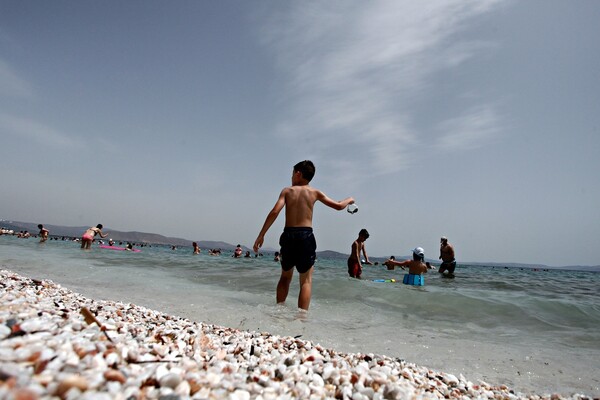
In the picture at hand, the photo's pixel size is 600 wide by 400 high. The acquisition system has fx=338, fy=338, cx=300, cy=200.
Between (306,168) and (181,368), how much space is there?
14.4ft

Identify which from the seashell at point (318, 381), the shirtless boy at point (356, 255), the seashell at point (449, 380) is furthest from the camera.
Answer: the shirtless boy at point (356, 255)

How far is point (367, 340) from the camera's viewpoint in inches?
166

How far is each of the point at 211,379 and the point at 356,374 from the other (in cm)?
101

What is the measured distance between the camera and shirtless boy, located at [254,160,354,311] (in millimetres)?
5527

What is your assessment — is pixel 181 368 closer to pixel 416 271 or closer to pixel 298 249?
pixel 298 249

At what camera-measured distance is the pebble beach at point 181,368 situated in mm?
1388

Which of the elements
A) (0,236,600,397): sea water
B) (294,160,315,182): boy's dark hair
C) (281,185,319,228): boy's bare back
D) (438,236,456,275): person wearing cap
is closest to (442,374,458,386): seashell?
(0,236,600,397): sea water

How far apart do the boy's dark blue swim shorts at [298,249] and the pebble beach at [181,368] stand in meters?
2.41

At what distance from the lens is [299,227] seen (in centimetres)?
565

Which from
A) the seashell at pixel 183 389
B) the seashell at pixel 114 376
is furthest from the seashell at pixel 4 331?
the seashell at pixel 183 389

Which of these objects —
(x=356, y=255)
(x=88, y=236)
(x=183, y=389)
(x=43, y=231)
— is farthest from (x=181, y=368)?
(x=43, y=231)

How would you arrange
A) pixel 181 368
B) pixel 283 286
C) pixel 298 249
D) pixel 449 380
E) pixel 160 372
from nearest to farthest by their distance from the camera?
pixel 160 372 → pixel 181 368 → pixel 449 380 → pixel 298 249 → pixel 283 286

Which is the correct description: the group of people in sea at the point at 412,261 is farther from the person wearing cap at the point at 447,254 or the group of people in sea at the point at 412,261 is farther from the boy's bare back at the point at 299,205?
the boy's bare back at the point at 299,205

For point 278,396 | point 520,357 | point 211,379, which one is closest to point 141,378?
point 211,379
